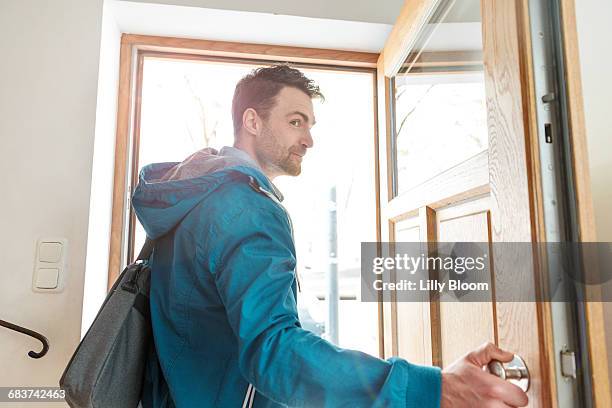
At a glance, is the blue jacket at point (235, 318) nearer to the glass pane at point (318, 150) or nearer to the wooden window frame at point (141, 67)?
the glass pane at point (318, 150)

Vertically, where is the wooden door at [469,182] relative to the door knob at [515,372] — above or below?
above

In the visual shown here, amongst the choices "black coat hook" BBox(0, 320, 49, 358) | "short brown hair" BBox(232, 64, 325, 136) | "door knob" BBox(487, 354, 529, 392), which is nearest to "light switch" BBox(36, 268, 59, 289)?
"black coat hook" BBox(0, 320, 49, 358)

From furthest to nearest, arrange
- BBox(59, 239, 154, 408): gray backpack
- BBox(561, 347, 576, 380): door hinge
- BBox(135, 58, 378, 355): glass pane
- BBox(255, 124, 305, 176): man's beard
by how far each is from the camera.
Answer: BBox(135, 58, 378, 355): glass pane
BBox(255, 124, 305, 176): man's beard
BBox(59, 239, 154, 408): gray backpack
BBox(561, 347, 576, 380): door hinge

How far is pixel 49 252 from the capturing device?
4.08 ft

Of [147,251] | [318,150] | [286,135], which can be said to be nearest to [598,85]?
[286,135]

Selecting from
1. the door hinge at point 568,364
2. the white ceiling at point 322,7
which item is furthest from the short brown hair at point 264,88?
the door hinge at point 568,364

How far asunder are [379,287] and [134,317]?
958 mm

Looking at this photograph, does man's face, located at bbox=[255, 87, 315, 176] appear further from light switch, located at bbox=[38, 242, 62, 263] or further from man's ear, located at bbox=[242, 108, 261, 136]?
light switch, located at bbox=[38, 242, 62, 263]

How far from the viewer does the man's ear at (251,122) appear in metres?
1.18

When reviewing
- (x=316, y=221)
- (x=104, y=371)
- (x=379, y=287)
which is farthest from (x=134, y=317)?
(x=316, y=221)

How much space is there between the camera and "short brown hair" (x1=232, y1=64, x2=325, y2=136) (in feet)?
3.94

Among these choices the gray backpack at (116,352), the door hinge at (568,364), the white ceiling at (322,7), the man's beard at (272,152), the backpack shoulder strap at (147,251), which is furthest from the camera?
the white ceiling at (322,7)

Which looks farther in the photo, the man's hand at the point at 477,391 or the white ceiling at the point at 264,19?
the white ceiling at the point at 264,19

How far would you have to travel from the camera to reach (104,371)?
0.77 m
